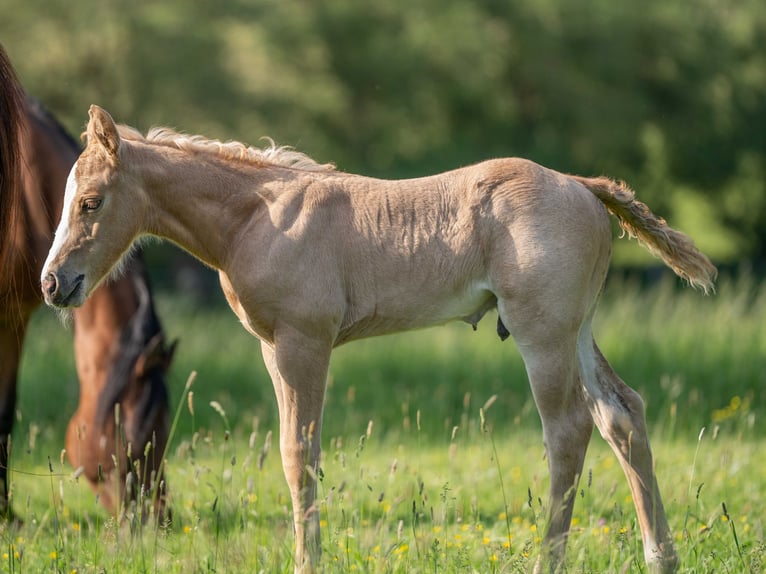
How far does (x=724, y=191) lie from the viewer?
2636 cm

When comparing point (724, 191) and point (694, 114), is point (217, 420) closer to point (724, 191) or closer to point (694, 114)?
point (694, 114)

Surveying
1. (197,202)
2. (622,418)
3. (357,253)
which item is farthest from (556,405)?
(197,202)

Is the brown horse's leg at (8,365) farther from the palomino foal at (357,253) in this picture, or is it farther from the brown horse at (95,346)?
the palomino foal at (357,253)

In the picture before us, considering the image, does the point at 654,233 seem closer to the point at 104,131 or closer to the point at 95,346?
the point at 104,131

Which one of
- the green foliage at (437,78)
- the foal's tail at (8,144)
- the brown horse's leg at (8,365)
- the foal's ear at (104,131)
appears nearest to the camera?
the foal's ear at (104,131)

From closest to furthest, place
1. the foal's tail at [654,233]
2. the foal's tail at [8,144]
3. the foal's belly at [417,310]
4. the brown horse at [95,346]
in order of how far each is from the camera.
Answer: the foal's belly at [417,310] → the foal's tail at [654,233] → the foal's tail at [8,144] → the brown horse at [95,346]

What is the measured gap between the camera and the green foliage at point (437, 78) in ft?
63.5

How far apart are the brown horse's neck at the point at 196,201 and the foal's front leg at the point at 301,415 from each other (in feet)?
1.50

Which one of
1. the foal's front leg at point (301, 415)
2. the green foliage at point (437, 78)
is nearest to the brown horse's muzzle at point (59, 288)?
the foal's front leg at point (301, 415)

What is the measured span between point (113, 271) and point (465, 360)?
22.9ft

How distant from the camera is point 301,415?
3.79m

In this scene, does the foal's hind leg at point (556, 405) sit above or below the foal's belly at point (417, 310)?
below

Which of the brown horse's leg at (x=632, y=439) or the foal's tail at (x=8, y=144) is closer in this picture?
the brown horse's leg at (x=632, y=439)

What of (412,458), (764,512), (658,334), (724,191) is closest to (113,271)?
(764,512)
